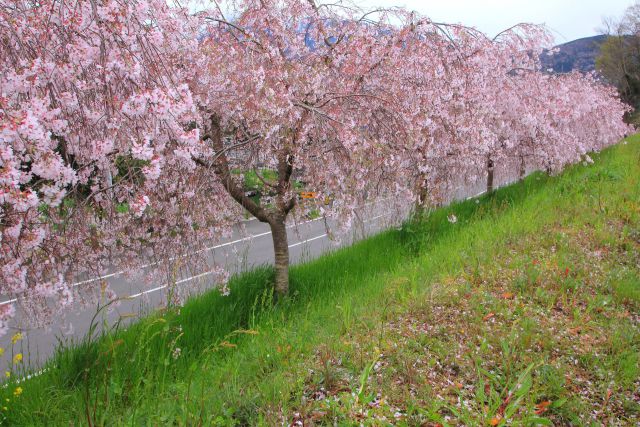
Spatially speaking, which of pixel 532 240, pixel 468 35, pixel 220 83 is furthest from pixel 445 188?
pixel 220 83

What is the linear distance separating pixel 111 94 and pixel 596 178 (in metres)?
8.95

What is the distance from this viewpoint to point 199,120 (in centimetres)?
462

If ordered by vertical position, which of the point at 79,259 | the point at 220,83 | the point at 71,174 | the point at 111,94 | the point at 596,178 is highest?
the point at 220,83

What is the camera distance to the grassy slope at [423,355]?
2564 millimetres

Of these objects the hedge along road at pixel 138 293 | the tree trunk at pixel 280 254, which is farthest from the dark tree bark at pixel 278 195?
the hedge along road at pixel 138 293

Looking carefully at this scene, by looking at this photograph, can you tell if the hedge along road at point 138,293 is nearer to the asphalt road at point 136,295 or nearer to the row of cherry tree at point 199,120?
the asphalt road at point 136,295

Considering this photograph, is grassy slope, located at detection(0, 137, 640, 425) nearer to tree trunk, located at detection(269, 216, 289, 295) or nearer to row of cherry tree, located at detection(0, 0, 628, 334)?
tree trunk, located at detection(269, 216, 289, 295)

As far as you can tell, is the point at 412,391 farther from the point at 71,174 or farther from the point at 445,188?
the point at 445,188

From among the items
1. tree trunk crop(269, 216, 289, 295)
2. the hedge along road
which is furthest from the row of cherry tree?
the hedge along road

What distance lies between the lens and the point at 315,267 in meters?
7.29

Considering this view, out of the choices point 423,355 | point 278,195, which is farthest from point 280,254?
point 423,355

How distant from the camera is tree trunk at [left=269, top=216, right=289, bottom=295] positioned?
20.5 ft

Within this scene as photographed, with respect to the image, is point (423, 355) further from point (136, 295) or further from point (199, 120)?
point (136, 295)

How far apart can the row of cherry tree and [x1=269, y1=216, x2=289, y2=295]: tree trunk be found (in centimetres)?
2
